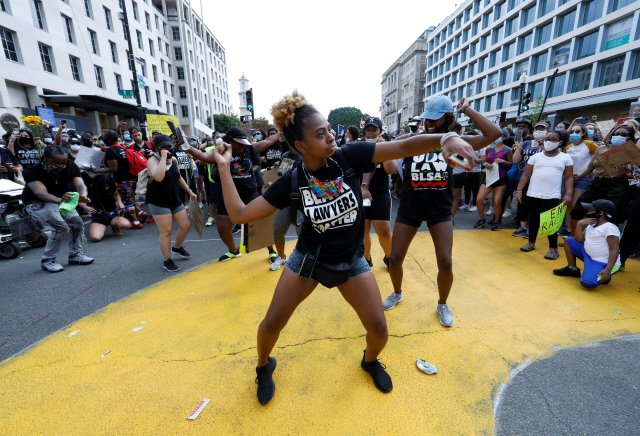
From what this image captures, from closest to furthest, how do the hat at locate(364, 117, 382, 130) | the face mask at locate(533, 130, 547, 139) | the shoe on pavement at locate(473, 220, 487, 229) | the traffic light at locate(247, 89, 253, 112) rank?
1. the hat at locate(364, 117, 382, 130)
2. the face mask at locate(533, 130, 547, 139)
3. the shoe on pavement at locate(473, 220, 487, 229)
4. the traffic light at locate(247, 89, 253, 112)

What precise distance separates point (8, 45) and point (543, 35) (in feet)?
147

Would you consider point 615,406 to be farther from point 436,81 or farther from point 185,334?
point 436,81

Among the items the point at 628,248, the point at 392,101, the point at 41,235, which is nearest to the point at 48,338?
the point at 41,235

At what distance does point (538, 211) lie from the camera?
4953mm

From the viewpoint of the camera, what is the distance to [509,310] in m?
3.36

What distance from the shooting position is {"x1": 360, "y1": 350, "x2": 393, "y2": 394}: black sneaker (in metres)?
2.27

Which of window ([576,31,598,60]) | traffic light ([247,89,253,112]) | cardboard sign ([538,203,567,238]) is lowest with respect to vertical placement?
cardboard sign ([538,203,567,238])

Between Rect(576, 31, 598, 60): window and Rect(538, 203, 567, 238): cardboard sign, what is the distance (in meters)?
31.9

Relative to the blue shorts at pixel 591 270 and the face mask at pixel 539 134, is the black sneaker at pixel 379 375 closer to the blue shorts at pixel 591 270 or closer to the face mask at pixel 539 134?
the blue shorts at pixel 591 270

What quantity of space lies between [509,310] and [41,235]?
843 cm

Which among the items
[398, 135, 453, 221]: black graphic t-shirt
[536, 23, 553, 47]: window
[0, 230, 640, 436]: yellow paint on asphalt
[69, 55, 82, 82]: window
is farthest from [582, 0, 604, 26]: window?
[69, 55, 82, 82]: window

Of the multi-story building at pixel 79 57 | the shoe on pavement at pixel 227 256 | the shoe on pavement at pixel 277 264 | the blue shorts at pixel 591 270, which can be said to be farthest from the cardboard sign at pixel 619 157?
the multi-story building at pixel 79 57

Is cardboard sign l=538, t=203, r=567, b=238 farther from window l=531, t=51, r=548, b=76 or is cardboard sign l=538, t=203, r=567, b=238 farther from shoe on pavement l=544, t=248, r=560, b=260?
window l=531, t=51, r=548, b=76

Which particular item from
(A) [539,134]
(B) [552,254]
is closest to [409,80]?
(A) [539,134]
